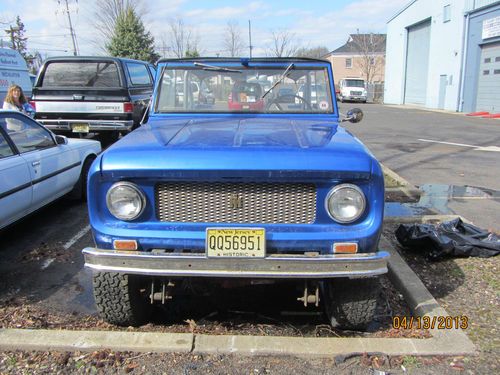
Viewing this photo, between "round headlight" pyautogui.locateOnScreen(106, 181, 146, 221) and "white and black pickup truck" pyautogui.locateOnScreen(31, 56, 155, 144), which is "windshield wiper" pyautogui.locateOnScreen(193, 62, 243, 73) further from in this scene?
"white and black pickup truck" pyautogui.locateOnScreen(31, 56, 155, 144)

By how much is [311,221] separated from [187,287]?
3.70 ft

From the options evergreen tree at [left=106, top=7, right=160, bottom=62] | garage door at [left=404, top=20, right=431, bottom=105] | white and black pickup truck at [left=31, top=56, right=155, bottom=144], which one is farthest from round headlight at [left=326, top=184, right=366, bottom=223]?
evergreen tree at [left=106, top=7, right=160, bottom=62]

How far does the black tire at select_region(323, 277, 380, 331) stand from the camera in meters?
3.07

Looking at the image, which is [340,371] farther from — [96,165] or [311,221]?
[96,165]

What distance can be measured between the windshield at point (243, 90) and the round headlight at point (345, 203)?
1.68 m

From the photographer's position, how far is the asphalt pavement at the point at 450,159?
6.63 metres

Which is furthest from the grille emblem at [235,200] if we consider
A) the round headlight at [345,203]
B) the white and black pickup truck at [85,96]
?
the white and black pickup truck at [85,96]

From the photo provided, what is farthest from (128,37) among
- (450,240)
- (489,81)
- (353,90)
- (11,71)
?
(450,240)

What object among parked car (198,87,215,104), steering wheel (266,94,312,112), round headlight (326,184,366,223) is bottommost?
round headlight (326,184,366,223)

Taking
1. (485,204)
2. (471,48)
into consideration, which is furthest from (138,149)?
(471,48)

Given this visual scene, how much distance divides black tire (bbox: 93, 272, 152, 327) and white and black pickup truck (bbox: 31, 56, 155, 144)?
6.64m

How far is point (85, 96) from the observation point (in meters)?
9.18

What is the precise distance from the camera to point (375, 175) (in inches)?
109
